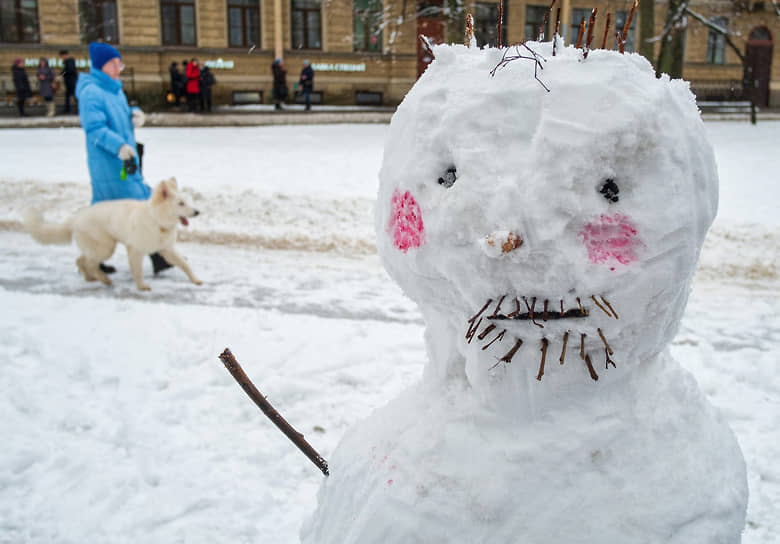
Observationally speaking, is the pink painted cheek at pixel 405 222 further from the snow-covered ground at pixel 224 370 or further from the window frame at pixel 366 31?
the window frame at pixel 366 31

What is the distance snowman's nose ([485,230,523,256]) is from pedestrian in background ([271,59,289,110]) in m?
22.4

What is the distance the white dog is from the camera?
5637mm

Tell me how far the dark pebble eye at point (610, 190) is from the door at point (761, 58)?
32545 millimetres

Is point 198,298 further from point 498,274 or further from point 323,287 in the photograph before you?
point 498,274

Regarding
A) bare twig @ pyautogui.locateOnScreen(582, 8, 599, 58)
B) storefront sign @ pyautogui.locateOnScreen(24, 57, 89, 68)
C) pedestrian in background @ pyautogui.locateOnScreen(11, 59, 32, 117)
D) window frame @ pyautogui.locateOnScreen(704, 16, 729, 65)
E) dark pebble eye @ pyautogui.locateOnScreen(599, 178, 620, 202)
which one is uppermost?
window frame @ pyautogui.locateOnScreen(704, 16, 729, 65)

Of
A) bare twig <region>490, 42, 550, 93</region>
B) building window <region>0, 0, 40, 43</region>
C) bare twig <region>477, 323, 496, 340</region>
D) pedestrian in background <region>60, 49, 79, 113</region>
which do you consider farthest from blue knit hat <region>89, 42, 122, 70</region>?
building window <region>0, 0, 40, 43</region>

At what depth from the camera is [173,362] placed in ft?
14.0

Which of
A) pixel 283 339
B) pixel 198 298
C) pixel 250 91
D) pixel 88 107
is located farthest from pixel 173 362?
pixel 250 91

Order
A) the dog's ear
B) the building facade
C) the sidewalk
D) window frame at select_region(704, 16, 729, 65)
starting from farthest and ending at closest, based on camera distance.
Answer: window frame at select_region(704, 16, 729, 65)
the building facade
the sidewalk
the dog's ear

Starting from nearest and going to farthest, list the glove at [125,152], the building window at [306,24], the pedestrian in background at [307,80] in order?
the glove at [125,152], the pedestrian in background at [307,80], the building window at [306,24]

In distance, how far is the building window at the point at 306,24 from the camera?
Answer: 25.4 meters

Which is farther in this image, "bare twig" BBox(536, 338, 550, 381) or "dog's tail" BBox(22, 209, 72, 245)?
"dog's tail" BBox(22, 209, 72, 245)

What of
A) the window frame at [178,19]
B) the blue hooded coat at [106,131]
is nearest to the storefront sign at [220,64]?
the window frame at [178,19]

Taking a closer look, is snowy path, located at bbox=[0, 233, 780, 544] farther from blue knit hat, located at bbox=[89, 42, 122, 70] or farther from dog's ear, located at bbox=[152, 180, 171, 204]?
blue knit hat, located at bbox=[89, 42, 122, 70]
